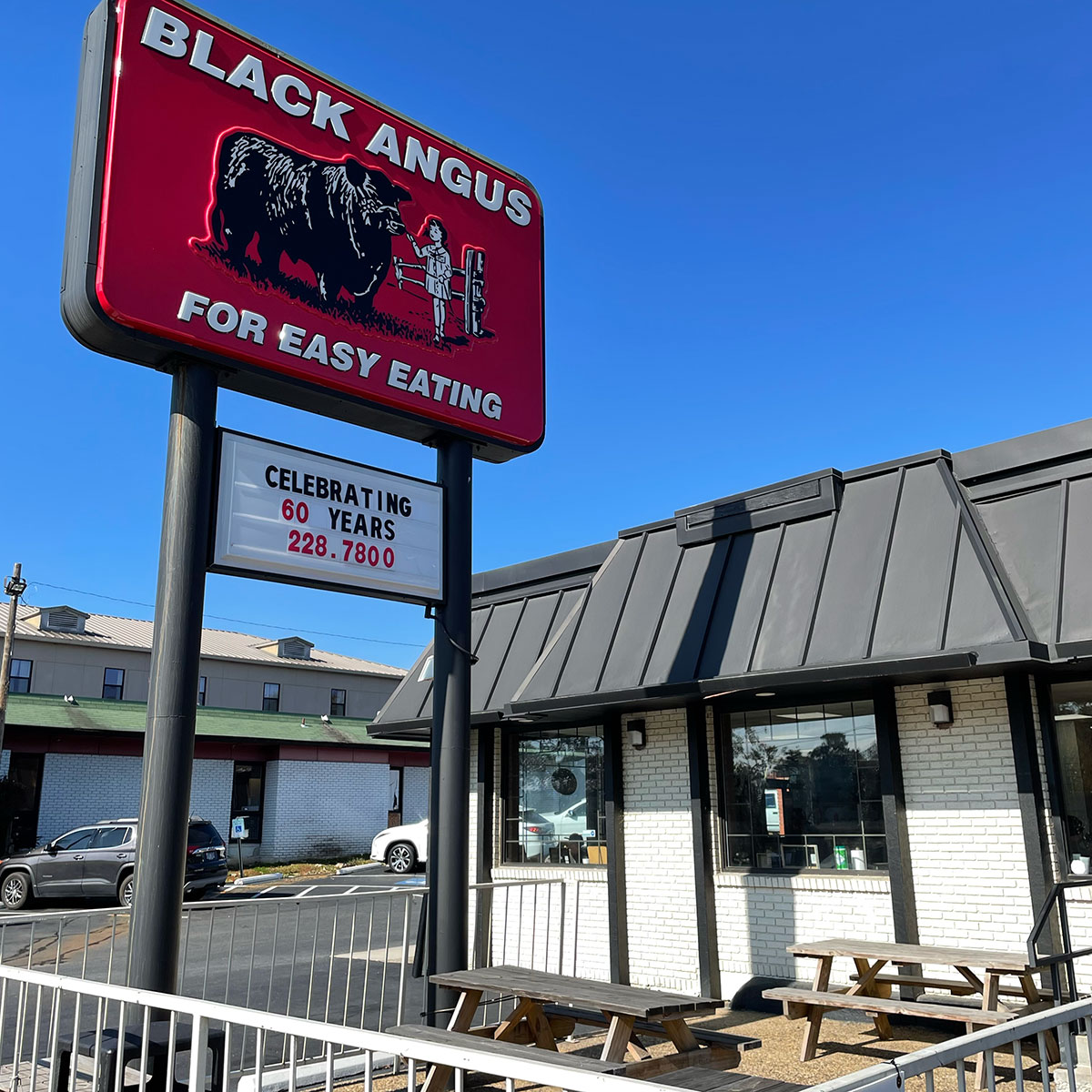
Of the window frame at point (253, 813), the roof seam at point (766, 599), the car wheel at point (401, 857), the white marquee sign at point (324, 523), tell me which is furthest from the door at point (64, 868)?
the roof seam at point (766, 599)

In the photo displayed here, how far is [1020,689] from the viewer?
8.28m

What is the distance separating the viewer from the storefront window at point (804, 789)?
934 cm

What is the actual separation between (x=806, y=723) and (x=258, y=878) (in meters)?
20.5

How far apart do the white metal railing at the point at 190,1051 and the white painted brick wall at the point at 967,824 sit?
179 inches

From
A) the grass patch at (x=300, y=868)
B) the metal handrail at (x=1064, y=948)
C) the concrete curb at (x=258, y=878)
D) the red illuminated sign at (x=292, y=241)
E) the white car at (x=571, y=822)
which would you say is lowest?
the concrete curb at (x=258, y=878)

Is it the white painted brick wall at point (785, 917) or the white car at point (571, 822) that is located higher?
the white car at point (571, 822)

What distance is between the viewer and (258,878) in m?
26.3

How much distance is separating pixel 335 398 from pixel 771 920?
6366 millimetres

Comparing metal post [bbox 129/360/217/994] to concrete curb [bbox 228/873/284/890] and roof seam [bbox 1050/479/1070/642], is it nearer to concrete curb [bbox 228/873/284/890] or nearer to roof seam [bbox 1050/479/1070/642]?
roof seam [bbox 1050/479/1070/642]

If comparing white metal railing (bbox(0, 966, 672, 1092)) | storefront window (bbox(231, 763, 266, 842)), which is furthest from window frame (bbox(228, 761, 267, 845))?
white metal railing (bbox(0, 966, 672, 1092))

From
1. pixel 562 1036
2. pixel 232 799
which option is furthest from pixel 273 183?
pixel 232 799

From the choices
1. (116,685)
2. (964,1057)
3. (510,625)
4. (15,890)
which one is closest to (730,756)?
(510,625)

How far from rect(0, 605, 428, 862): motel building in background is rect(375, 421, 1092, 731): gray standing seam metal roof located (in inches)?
548

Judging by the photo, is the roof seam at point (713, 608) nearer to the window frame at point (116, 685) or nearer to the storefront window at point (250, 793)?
the storefront window at point (250, 793)
